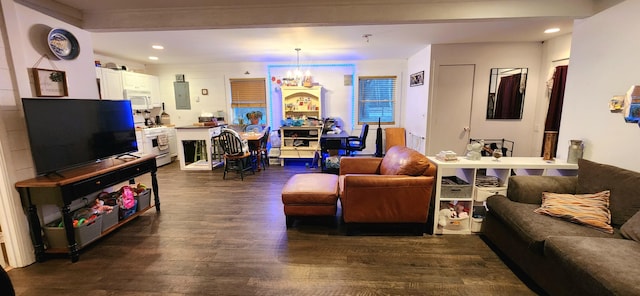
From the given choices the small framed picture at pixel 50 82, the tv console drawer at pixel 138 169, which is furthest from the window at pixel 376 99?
the small framed picture at pixel 50 82

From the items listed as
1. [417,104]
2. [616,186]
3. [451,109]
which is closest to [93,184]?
[616,186]

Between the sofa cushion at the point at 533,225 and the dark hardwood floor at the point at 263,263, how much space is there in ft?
1.22

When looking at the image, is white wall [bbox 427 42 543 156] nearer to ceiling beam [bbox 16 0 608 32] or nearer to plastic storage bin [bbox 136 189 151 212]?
ceiling beam [bbox 16 0 608 32]

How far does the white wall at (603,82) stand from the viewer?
2137mm

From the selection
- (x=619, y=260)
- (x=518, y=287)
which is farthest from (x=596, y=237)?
(x=518, y=287)

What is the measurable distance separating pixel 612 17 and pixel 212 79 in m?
6.83

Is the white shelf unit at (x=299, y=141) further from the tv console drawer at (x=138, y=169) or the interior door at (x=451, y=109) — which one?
the tv console drawer at (x=138, y=169)

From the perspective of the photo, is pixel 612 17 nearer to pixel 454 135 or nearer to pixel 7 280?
pixel 454 135

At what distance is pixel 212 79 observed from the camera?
6488mm

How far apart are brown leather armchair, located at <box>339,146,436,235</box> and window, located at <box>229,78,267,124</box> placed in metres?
4.63

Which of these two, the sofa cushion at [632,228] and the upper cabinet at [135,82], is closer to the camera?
the sofa cushion at [632,228]

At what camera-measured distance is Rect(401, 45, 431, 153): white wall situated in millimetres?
4820

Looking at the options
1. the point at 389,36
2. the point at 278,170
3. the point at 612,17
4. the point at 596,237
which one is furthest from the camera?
the point at 278,170

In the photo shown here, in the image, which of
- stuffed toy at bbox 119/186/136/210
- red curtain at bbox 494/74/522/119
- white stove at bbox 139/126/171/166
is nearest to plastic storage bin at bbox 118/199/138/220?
stuffed toy at bbox 119/186/136/210
